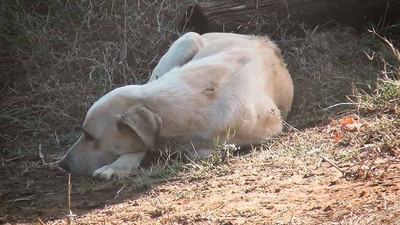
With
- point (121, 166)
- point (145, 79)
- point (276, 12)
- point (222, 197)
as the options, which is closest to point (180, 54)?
point (145, 79)

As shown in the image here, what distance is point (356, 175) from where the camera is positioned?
5.30 m

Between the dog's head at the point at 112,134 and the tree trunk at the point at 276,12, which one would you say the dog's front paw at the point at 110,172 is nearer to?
Answer: the dog's head at the point at 112,134

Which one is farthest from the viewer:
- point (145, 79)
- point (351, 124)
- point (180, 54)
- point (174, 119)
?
point (145, 79)

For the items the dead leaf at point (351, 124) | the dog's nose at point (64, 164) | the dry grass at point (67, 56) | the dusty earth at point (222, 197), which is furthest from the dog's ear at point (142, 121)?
the dead leaf at point (351, 124)

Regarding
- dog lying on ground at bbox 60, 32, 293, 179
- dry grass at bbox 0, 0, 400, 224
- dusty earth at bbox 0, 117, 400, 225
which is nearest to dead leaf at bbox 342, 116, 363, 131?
dry grass at bbox 0, 0, 400, 224

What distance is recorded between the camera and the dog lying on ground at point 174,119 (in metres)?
6.32

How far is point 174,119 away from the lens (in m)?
6.32

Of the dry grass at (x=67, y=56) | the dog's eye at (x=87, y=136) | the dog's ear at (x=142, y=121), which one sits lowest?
the dry grass at (x=67, y=56)

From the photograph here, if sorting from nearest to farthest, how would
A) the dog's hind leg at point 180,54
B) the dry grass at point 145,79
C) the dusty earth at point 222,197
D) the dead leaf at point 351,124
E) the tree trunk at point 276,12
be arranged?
1. the dusty earth at point 222,197
2. the dry grass at point 145,79
3. the dead leaf at point 351,124
4. the dog's hind leg at point 180,54
5. the tree trunk at point 276,12

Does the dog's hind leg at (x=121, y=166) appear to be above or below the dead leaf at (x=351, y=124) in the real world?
above

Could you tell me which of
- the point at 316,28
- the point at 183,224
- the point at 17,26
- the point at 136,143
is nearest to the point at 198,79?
the point at 136,143

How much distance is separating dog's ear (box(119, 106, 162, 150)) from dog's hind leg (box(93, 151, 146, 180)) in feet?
0.52

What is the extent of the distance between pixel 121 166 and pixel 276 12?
328 cm

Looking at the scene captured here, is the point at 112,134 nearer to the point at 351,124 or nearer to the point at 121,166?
the point at 121,166
